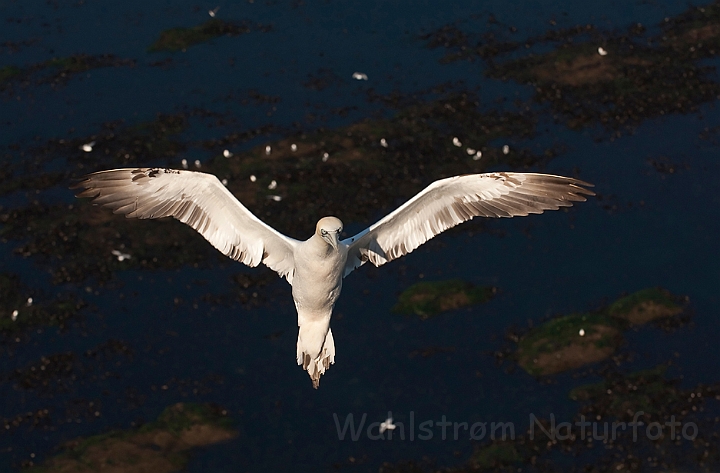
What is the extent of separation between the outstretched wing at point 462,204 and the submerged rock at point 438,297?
10.6 m

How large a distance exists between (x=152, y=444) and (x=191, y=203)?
32.0ft

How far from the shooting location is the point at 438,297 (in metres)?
28.7

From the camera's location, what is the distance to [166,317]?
92.7 ft

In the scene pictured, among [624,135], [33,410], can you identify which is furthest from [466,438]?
[624,135]

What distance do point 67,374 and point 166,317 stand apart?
9.69 ft

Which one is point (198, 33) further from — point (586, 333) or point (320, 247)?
point (320, 247)

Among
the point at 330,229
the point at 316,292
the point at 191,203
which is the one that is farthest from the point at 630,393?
the point at 191,203

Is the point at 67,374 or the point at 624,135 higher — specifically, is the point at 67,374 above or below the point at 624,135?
below

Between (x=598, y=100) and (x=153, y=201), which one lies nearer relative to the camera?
(x=153, y=201)

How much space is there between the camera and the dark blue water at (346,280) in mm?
25922

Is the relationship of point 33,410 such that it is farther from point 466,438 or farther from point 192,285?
point 466,438

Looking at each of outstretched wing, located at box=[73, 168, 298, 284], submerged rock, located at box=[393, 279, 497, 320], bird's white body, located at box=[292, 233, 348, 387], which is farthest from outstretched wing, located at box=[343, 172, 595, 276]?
submerged rock, located at box=[393, 279, 497, 320]

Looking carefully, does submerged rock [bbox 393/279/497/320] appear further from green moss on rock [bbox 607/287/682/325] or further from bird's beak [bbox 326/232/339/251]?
bird's beak [bbox 326/232/339/251]

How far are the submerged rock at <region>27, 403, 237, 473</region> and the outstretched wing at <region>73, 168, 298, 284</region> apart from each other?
890 centimetres
